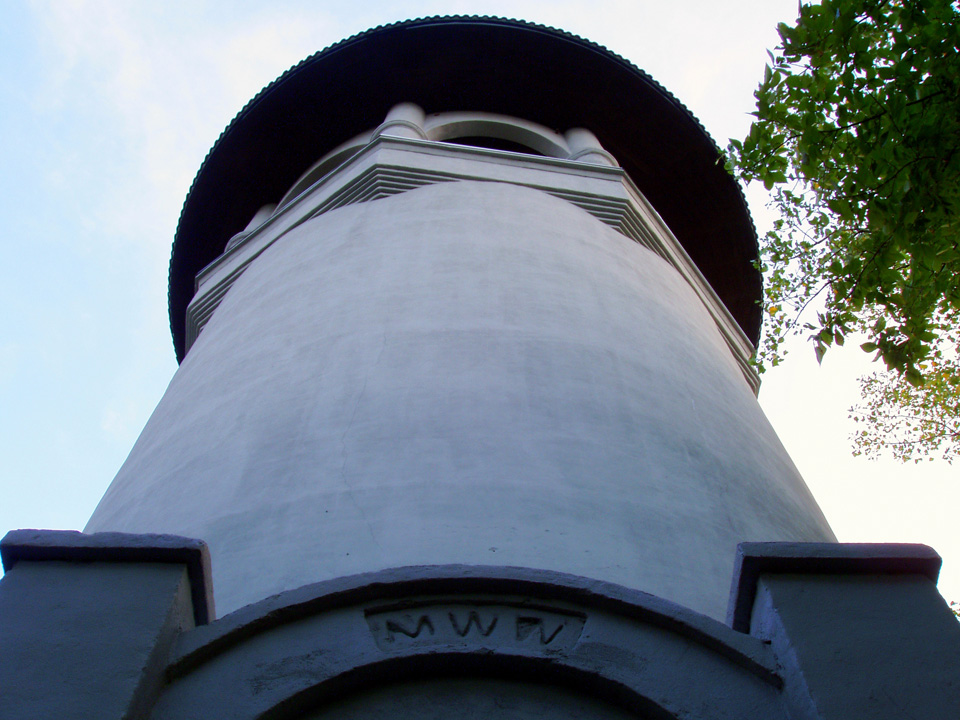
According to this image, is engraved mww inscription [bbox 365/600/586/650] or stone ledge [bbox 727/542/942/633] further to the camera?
stone ledge [bbox 727/542/942/633]

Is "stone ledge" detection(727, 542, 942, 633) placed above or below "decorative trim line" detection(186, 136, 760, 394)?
below

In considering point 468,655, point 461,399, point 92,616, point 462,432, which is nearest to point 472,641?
point 468,655

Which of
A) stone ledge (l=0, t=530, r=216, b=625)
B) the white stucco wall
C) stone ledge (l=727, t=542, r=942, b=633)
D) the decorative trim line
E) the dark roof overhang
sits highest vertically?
the dark roof overhang

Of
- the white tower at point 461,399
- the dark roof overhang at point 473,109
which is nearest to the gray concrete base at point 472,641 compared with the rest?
the white tower at point 461,399

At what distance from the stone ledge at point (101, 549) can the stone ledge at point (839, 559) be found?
1.99 metres

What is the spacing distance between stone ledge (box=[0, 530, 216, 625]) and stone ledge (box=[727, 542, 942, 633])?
1987 millimetres

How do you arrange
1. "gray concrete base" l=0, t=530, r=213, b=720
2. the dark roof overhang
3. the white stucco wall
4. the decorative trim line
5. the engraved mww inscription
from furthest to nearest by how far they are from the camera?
the dark roof overhang, the decorative trim line, the white stucco wall, the engraved mww inscription, "gray concrete base" l=0, t=530, r=213, b=720

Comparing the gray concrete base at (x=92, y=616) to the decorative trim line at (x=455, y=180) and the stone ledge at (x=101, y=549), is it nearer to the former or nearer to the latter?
the stone ledge at (x=101, y=549)

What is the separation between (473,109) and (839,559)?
11.8 m

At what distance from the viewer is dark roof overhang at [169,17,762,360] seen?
1377 cm

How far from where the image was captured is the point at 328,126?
14469mm

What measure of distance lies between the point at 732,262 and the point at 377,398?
413 inches

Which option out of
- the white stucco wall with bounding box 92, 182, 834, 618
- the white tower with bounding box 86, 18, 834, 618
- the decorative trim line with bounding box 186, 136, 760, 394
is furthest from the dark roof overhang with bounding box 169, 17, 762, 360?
the white stucco wall with bounding box 92, 182, 834, 618

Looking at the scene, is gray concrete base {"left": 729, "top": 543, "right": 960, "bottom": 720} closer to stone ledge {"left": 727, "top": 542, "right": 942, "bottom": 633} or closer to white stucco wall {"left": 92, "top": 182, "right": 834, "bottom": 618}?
stone ledge {"left": 727, "top": 542, "right": 942, "bottom": 633}
